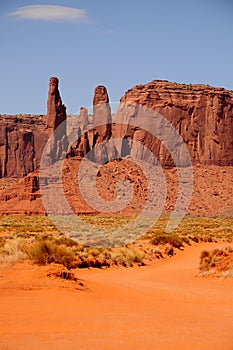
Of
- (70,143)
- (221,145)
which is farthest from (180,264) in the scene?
(221,145)

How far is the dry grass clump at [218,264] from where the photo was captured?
20.7 m

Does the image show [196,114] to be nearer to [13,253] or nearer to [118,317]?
[13,253]

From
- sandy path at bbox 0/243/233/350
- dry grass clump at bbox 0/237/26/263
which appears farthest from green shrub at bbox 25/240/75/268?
sandy path at bbox 0/243/233/350

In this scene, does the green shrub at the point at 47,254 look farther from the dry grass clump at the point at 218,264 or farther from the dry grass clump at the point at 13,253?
the dry grass clump at the point at 218,264

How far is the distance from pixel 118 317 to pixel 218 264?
10541mm

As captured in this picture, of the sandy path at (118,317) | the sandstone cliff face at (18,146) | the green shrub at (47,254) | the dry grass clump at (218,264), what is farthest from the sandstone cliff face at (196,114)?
the sandy path at (118,317)

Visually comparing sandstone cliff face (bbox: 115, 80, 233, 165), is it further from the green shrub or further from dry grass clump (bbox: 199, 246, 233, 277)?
the green shrub

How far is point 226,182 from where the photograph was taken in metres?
112

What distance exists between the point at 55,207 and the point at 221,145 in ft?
156

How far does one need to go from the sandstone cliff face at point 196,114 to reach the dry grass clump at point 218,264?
93.9m

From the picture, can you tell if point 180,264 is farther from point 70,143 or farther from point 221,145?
point 221,145

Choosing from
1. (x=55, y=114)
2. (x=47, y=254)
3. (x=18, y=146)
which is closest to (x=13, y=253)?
(x=47, y=254)

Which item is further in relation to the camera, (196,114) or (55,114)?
(196,114)

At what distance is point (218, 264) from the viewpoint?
71.5ft
